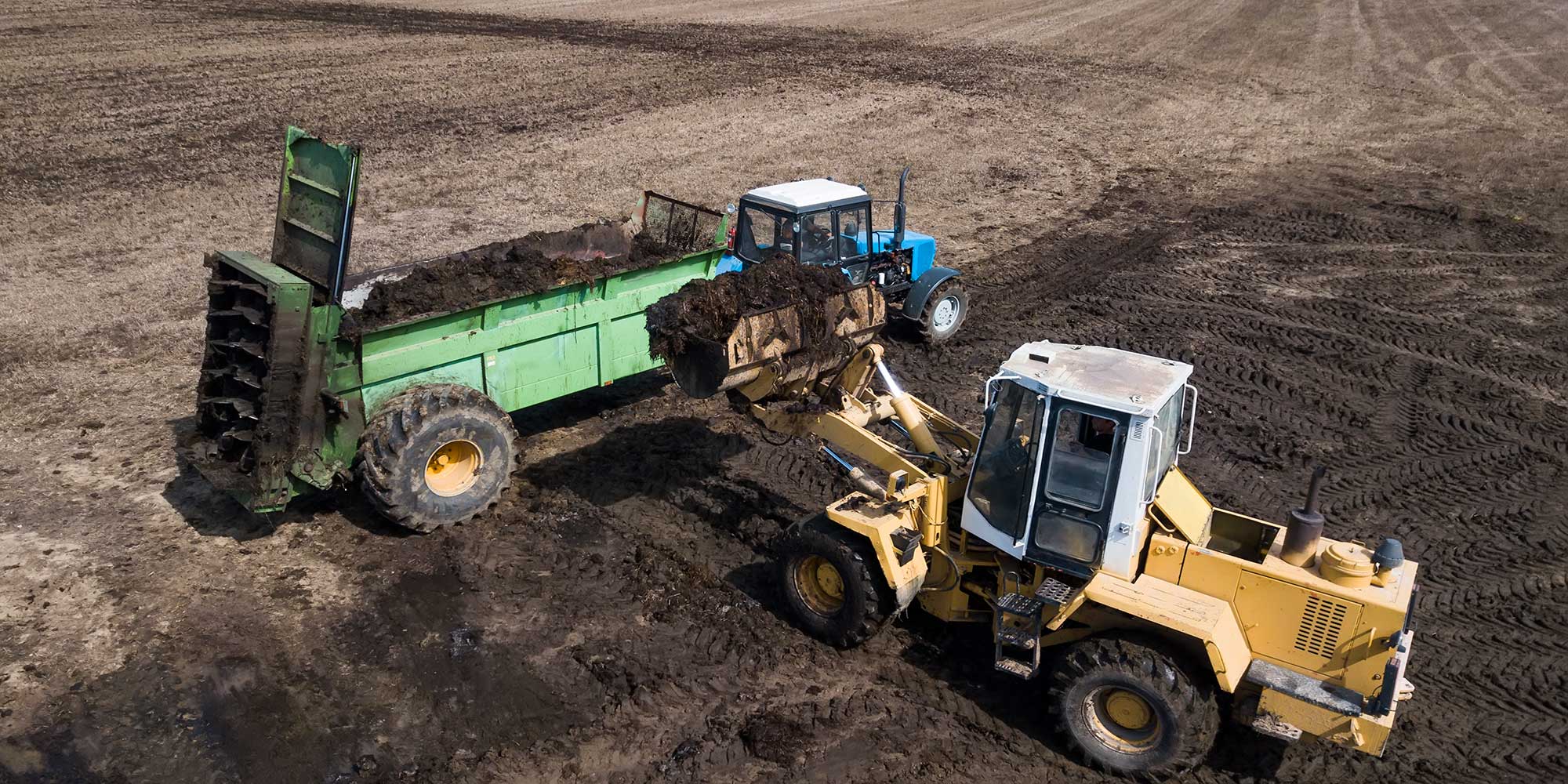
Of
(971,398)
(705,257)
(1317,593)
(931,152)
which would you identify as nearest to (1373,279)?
(971,398)

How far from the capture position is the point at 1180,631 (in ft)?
20.5

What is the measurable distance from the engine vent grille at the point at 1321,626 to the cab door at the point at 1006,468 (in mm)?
1598

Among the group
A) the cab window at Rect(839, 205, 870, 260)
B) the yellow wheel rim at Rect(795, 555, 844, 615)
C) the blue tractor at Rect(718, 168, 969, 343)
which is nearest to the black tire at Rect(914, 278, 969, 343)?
the blue tractor at Rect(718, 168, 969, 343)

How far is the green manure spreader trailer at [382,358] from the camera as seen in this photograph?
859cm

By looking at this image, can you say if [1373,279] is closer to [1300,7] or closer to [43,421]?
[43,421]

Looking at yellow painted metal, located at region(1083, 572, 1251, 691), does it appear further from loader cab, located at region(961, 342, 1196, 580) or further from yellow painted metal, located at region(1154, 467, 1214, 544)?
yellow painted metal, located at region(1154, 467, 1214, 544)

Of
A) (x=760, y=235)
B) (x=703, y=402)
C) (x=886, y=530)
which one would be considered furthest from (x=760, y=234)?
(x=886, y=530)

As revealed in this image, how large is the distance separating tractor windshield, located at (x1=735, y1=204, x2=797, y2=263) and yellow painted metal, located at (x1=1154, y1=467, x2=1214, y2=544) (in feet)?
18.4

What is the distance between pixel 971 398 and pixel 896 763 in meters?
5.74

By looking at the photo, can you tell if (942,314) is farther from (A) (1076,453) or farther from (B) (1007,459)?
(A) (1076,453)

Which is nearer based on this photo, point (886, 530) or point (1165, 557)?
point (1165, 557)

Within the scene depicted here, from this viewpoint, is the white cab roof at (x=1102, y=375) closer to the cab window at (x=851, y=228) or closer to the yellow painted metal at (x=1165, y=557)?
the yellow painted metal at (x=1165, y=557)

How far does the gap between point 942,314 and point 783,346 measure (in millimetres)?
5733

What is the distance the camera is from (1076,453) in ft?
21.5
